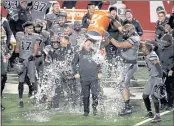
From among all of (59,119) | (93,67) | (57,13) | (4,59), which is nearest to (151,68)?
(93,67)

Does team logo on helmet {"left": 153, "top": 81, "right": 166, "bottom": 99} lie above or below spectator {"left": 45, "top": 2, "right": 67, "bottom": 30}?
below

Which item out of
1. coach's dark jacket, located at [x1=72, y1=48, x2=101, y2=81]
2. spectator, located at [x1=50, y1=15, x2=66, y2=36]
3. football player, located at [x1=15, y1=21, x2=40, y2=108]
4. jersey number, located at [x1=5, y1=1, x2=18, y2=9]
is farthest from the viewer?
jersey number, located at [x1=5, y1=1, x2=18, y2=9]

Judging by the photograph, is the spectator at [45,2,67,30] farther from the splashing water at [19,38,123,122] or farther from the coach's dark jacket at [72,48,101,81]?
the coach's dark jacket at [72,48,101,81]

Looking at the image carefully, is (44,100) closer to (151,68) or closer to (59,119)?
(59,119)

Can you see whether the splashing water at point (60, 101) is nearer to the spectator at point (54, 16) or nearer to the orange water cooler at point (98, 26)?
the orange water cooler at point (98, 26)

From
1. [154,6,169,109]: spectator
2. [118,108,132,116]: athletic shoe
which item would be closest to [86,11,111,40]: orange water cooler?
[154,6,169,109]: spectator

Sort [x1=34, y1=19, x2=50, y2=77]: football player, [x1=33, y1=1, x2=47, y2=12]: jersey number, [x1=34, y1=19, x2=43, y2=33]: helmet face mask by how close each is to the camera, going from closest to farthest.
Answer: [x1=34, y1=19, x2=50, y2=77]: football player, [x1=34, y1=19, x2=43, y2=33]: helmet face mask, [x1=33, y1=1, x2=47, y2=12]: jersey number

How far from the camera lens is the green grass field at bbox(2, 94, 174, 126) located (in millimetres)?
12562

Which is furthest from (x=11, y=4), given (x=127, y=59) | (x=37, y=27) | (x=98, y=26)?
(x=127, y=59)

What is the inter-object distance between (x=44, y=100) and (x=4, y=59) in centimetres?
155

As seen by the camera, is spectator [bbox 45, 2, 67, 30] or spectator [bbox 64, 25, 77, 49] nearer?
spectator [bbox 64, 25, 77, 49]

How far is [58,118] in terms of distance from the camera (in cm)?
1292

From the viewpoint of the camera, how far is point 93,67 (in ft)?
42.1

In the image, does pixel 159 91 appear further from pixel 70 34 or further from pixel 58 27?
pixel 58 27
